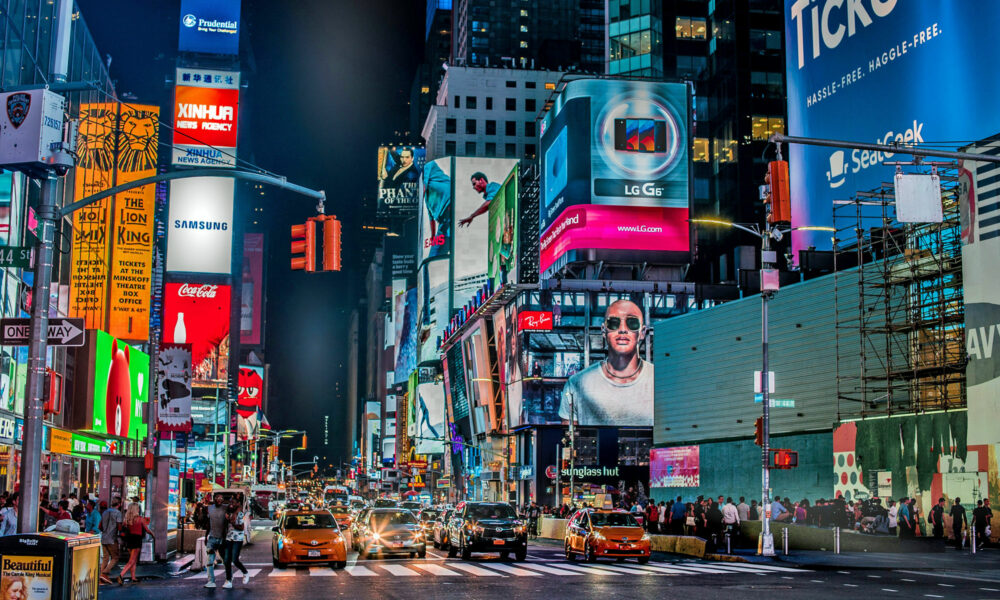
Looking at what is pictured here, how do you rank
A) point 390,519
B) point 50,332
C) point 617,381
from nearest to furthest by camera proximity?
point 50,332, point 390,519, point 617,381

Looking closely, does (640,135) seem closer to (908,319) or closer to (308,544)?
(908,319)

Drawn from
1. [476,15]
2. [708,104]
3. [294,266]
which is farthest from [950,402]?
[476,15]

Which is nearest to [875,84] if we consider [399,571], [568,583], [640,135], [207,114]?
[399,571]

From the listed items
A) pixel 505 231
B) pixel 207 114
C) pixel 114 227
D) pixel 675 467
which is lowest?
pixel 675 467

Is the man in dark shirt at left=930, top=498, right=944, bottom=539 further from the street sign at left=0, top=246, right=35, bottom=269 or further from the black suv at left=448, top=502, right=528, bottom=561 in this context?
the street sign at left=0, top=246, right=35, bottom=269

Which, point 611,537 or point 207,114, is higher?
point 207,114

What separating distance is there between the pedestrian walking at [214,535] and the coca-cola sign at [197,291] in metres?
93.4

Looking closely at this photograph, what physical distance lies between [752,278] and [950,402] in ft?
101

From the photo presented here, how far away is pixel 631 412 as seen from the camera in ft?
314

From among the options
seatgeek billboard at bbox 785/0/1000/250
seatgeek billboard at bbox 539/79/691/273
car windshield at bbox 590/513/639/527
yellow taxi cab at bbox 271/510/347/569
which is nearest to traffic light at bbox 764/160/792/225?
car windshield at bbox 590/513/639/527

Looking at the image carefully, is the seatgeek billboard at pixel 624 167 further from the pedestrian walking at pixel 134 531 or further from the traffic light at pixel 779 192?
the traffic light at pixel 779 192

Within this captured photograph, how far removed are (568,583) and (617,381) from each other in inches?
2880

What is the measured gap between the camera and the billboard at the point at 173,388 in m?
41.2

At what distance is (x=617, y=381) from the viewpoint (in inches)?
3745
